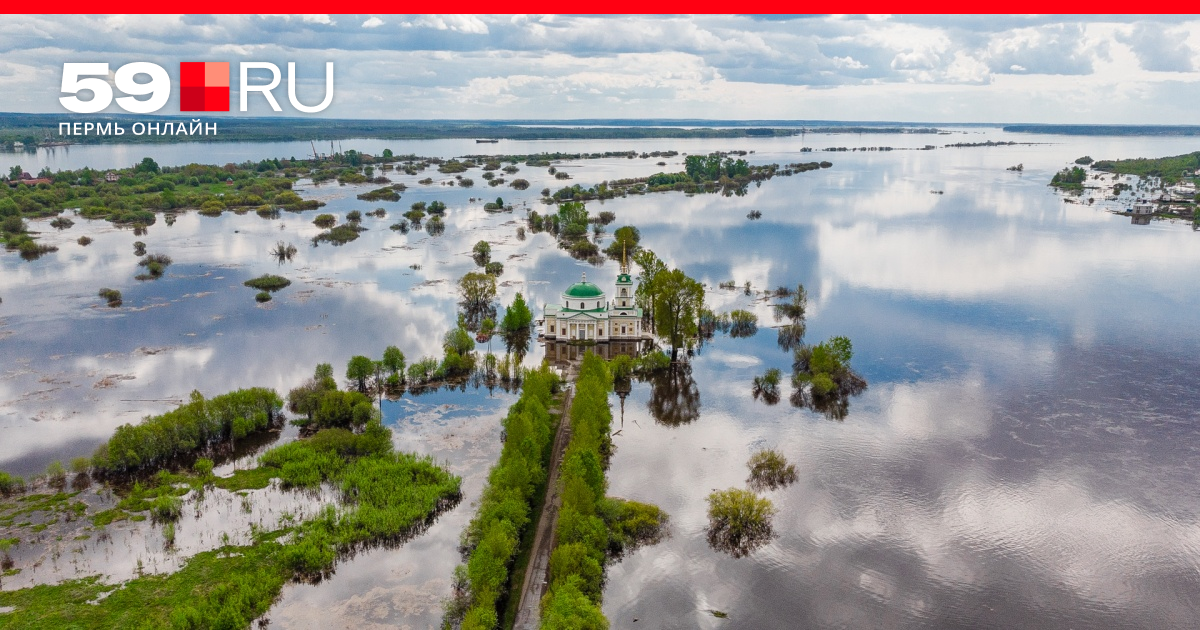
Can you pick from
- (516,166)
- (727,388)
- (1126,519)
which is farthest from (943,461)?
(516,166)

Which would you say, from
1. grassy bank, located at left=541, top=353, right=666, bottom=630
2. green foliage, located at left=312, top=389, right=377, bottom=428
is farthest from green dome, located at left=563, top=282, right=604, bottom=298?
green foliage, located at left=312, top=389, right=377, bottom=428

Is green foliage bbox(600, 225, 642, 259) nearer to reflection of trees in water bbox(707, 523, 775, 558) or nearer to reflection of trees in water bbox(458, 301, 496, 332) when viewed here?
reflection of trees in water bbox(458, 301, 496, 332)

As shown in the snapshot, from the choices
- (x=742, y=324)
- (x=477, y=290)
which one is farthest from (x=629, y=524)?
(x=477, y=290)

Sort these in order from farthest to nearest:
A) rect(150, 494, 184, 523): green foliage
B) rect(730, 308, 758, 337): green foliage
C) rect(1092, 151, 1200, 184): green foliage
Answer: rect(1092, 151, 1200, 184): green foliage, rect(730, 308, 758, 337): green foliage, rect(150, 494, 184, 523): green foliage

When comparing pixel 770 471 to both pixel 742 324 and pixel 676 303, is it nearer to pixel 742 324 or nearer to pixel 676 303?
pixel 676 303

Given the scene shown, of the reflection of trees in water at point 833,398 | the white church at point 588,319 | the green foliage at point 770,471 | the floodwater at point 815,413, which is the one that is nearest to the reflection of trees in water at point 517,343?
the floodwater at point 815,413

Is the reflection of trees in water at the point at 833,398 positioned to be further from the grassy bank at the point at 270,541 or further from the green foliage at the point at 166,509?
the green foliage at the point at 166,509

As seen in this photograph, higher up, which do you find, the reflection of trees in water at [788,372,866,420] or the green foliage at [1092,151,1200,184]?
the green foliage at [1092,151,1200,184]
